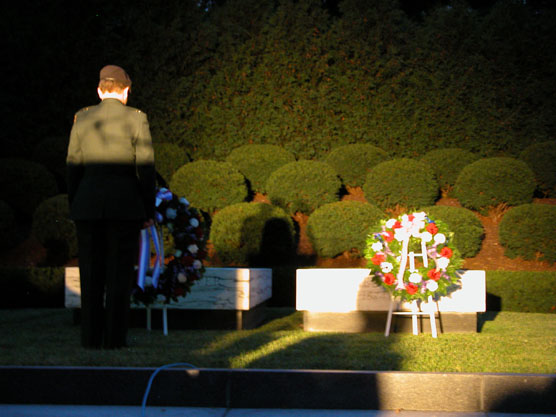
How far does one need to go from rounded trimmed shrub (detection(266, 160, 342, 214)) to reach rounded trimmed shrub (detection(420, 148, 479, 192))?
232 cm

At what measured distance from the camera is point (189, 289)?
6.36m

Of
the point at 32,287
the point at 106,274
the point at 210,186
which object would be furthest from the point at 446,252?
the point at 210,186

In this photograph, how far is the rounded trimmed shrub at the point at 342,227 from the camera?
35.6ft

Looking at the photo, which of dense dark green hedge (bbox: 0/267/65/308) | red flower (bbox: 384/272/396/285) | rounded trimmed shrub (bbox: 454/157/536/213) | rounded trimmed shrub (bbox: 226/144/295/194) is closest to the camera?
red flower (bbox: 384/272/396/285)

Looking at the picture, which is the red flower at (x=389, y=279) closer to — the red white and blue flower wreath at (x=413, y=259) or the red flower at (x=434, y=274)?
the red white and blue flower wreath at (x=413, y=259)

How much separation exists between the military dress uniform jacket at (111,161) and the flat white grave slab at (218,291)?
6.61ft

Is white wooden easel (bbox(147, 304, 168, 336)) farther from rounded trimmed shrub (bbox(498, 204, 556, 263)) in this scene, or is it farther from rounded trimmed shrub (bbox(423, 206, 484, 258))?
rounded trimmed shrub (bbox(498, 204, 556, 263))

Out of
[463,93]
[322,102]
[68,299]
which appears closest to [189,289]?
[68,299]

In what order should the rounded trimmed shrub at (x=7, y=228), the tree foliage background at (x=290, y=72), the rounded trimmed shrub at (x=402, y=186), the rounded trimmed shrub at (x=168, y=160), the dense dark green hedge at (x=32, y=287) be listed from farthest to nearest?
the tree foliage background at (x=290, y=72) → the rounded trimmed shrub at (x=168, y=160) → the rounded trimmed shrub at (x=402, y=186) → the rounded trimmed shrub at (x=7, y=228) → the dense dark green hedge at (x=32, y=287)

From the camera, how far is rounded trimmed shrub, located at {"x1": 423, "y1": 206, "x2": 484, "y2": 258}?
1094 cm

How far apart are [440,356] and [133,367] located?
238cm

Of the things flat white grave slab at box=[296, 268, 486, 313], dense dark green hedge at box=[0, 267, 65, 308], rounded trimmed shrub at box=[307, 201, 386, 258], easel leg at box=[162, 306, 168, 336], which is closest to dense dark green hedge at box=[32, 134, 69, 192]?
dense dark green hedge at box=[0, 267, 65, 308]

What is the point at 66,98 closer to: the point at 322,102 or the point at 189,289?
the point at 322,102

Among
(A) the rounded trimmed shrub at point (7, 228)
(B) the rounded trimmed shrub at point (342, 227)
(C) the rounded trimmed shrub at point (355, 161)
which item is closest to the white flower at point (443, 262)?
(B) the rounded trimmed shrub at point (342, 227)
